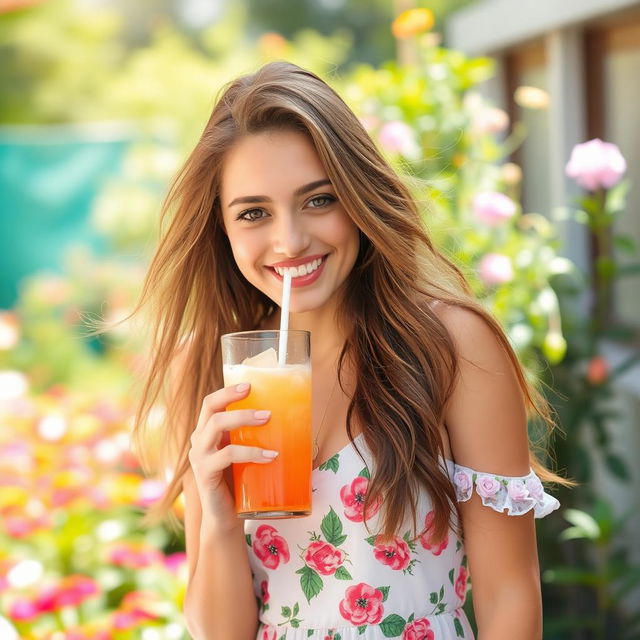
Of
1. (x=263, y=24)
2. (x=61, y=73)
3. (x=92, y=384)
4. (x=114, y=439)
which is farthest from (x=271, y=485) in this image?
(x=263, y=24)

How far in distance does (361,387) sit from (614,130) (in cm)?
292

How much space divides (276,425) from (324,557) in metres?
0.35

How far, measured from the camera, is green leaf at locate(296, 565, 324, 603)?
207 centimetres

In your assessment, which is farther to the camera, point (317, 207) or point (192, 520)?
point (192, 520)

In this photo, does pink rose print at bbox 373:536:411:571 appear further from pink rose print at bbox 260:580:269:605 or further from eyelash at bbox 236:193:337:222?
eyelash at bbox 236:193:337:222

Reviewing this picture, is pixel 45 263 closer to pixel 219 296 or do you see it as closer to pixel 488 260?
pixel 488 260

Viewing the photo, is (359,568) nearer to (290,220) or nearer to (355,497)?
(355,497)

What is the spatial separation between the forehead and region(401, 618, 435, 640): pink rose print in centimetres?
85

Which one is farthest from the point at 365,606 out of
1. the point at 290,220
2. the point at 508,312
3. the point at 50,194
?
the point at 50,194

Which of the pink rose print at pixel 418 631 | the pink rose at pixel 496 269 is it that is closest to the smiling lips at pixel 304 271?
the pink rose print at pixel 418 631

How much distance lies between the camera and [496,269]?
3.65m

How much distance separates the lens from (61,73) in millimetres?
21984

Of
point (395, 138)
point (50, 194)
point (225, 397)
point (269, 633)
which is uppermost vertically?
point (50, 194)

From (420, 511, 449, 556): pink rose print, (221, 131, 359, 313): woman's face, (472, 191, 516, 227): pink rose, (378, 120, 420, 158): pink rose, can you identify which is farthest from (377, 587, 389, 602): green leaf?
(378, 120, 420, 158): pink rose
